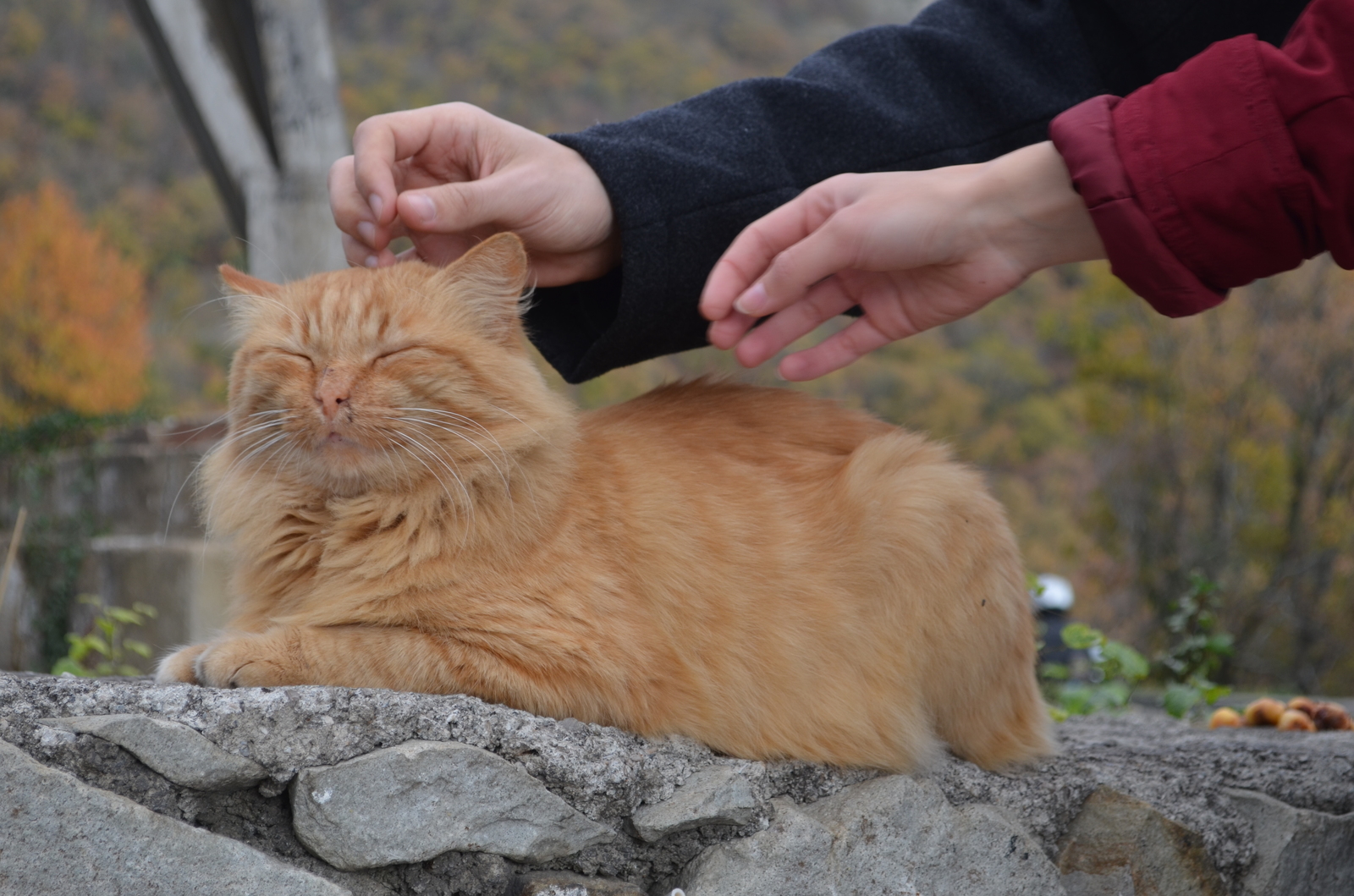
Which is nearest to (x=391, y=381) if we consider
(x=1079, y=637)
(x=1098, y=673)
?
(x=1079, y=637)

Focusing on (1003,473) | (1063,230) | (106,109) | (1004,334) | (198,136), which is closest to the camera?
(1063,230)

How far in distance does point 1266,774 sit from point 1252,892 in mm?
277

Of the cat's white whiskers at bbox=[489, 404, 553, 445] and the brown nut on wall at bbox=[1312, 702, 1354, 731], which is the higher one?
the cat's white whiskers at bbox=[489, 404, 553, 445]

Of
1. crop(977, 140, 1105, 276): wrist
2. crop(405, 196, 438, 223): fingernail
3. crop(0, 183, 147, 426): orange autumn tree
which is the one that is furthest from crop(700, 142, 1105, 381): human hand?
crop(0, 183, 147, 426): orange autumn tree

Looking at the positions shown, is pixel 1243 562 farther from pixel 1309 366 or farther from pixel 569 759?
pixel 569 759

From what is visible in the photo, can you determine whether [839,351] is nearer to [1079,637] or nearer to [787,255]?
[787,255]

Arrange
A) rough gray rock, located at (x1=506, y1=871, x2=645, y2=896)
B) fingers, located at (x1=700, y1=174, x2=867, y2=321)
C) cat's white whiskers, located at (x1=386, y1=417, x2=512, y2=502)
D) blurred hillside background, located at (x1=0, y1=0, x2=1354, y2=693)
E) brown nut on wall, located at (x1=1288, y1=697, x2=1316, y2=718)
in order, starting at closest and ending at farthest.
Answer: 1. rough gray rock, located at (x1=506, y1=871, x2=645, y2=896)
2. fingers, located at (x1=700, y1=174, x2=867, y2=321)
3. cat's white whiskers, located at (x1=386, y1=417, x2=512, y2=502)
4. brown nut on wall, located at (x1=1288, y1=697, x2=1316, y2=718)
5. blurred hillside background, located at (x1=0, y1=0, x2=1354, y2=693)

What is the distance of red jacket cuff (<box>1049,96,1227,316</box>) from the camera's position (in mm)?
1499

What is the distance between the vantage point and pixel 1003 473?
54.3 feet

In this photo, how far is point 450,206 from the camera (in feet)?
6.13

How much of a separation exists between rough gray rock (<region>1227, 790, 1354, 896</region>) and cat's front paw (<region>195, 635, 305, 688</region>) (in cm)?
196

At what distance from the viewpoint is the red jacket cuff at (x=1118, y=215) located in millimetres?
1499

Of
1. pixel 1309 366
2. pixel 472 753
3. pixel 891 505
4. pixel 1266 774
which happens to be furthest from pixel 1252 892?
pixel 1309 366

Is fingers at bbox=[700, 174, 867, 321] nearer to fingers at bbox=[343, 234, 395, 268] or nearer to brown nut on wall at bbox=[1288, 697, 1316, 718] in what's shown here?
fingers at bbox=[343, 234, 395, 268]
